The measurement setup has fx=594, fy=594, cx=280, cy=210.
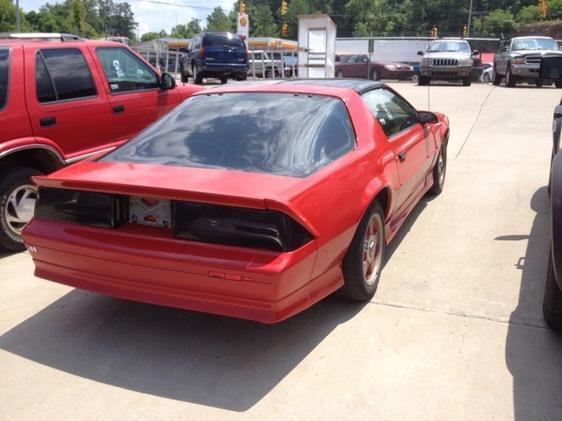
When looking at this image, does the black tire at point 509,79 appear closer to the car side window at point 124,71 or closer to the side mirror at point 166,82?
the side mirror at point 166,82

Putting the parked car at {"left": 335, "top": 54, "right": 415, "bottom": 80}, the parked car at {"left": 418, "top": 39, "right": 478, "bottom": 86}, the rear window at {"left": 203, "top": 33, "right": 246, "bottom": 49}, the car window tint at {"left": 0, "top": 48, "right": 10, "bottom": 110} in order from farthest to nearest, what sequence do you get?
the parked car at {"left": 335, "top": 54, "right": 415, "bottom": 80} < the rear window at {"left": 203, "top": 33, "right": 246, "bottom": 49} < the parked car at {"left": 418, "top": 39, "right": 478, "bottom": 86} < the car window tint at {"left": 0, "top": 48, "right": 10, "bottom": 110}

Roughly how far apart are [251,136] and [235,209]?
0.83 metres

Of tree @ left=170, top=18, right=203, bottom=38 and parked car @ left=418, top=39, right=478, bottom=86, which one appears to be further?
tree @ left=170, top=18, right=203, bottom=38

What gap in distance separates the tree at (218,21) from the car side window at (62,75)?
110 meters

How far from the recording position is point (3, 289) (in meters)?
4.32

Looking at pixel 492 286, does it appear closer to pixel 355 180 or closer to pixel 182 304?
pixel 355 180

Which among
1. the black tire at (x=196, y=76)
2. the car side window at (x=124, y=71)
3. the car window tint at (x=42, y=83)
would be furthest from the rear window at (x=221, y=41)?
the car window tint at (x=42, y=83)

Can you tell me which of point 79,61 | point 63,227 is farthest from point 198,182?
point 79,61

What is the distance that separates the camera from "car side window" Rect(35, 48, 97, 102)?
17.6 feet

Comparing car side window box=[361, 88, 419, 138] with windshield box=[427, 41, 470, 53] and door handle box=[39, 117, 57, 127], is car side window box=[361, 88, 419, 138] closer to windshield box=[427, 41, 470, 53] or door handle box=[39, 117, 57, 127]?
door handle box=[39, 117, 57, 127]

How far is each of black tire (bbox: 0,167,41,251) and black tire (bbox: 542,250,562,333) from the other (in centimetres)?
408

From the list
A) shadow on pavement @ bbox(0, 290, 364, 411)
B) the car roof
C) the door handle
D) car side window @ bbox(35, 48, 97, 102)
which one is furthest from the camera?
car side window @ bbox(35, 48, 97, 102)

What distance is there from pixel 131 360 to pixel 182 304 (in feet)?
1.57

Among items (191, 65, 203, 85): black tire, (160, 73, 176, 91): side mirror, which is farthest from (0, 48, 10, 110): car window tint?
(191, 65, 203, 85): black tire
